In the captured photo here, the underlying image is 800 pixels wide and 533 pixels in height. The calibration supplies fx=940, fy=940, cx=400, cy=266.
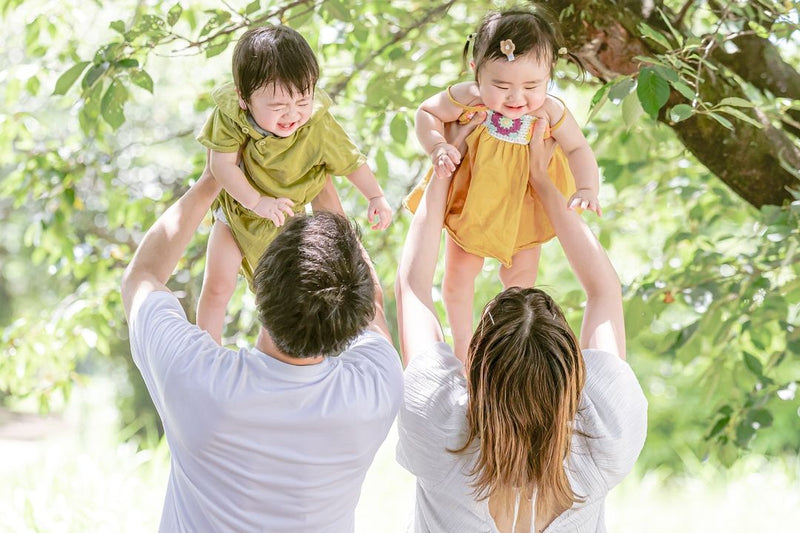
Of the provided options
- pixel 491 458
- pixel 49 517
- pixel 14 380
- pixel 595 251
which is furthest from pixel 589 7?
pixel 49 517

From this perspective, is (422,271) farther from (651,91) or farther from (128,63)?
(128,63)

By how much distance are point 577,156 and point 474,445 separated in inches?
22.0

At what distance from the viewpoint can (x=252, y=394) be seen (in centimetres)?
117

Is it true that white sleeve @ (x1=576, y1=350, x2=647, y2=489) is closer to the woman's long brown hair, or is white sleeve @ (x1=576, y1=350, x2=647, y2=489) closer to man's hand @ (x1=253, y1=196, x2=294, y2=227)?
the woman's long brown hair

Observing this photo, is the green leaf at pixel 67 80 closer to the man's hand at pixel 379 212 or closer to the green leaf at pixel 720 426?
the man's hand at pixel 379 212

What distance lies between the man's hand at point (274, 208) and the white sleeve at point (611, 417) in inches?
20.3

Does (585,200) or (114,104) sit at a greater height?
(585,200)

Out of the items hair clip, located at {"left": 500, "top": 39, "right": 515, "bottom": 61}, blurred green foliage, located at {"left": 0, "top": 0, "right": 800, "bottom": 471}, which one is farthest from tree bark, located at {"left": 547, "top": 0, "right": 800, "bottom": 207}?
hair clip, located at {"left": 500, "top": 39, "right": 515, "bottom": 61}

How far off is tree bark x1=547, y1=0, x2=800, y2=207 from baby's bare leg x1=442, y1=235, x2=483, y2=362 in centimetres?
57

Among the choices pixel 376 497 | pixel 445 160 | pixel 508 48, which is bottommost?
pixel 376 497

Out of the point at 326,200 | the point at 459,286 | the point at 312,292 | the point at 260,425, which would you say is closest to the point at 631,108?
the point at 459,286

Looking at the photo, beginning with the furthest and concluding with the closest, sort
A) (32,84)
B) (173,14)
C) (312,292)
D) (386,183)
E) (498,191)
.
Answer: (386,183) → (32,84) → (173,14) → (498,191) → (312,292)

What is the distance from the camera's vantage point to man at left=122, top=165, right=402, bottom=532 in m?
1.17

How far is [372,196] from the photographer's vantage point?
159 cm
